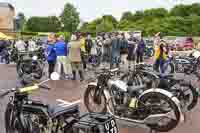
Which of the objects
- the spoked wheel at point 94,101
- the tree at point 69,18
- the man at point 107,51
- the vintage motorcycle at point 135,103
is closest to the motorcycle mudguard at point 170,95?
the vintage motorcycle at point 135,103

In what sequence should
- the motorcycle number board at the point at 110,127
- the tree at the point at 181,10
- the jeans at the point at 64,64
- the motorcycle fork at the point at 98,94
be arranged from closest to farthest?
the motorcycle number board at the point at 110,127, the motorcycle fork at the point at 98,94, the jeans at the point at 64,64, the tree at the point at 181,10

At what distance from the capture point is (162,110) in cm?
566

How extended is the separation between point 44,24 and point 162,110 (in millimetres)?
81931

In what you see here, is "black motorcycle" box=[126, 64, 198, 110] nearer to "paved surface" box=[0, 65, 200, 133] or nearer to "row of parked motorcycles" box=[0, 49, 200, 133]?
"row of parked motorcycles" box=[0, 49, 200, 133]

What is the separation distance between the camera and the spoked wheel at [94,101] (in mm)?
6441

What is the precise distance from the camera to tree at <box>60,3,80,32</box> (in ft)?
271

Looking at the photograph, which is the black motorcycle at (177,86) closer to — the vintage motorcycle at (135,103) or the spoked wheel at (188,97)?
the spoked wheel at (188,97)

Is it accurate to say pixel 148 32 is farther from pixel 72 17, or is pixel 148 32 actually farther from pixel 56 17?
pixel 56 17

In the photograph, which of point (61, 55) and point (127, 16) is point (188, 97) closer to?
point (61, 55)

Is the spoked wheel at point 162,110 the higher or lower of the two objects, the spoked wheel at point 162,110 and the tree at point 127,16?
the lower

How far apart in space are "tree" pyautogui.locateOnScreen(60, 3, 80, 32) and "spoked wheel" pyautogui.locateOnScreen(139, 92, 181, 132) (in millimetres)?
76473

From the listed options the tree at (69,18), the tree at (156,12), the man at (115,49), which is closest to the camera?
the man at (115,49)

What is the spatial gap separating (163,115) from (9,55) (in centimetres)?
1597

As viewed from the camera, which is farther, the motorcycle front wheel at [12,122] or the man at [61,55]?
the man at [61,55]
